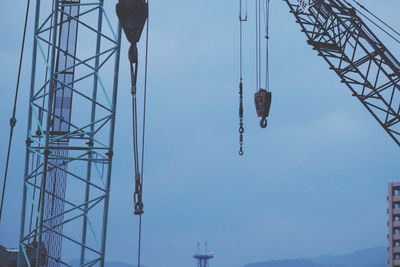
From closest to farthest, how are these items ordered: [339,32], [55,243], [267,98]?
[55,243]
[267,98]
[339,32]

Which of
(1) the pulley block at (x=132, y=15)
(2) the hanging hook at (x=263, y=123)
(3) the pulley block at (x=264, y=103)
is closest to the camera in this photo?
(1) the pulley block at (x=132, y=15)

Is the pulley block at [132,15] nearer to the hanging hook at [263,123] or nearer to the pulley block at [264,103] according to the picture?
the hanging hook at [263,123]

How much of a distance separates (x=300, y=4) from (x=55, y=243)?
14.0 m

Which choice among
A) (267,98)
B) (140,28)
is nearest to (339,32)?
(267,98)

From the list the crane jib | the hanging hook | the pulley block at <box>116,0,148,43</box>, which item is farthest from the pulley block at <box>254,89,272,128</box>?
the pulley block at <box>116,0,148,43</box>

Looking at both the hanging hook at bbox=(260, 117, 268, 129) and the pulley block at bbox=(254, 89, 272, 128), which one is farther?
the pulley block at bbox=(254, 89, 272, 128)

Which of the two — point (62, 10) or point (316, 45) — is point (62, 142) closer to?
point (62, 10)

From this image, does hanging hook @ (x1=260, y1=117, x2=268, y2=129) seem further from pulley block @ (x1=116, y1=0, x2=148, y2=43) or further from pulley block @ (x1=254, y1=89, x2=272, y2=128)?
pulley block @ (x1=116, y1=0, x2=148, y2=43)

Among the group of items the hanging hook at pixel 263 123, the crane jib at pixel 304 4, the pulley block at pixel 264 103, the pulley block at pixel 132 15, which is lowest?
the pulley block at pixel 132 15

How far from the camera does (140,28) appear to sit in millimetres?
10969

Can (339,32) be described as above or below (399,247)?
above

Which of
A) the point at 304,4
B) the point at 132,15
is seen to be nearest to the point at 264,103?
the point at 304,4

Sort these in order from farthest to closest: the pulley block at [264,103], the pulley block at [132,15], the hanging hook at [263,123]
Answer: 1. the pulley block at [264,103]
2. the hanging hook at [263,123]
3. the pulley block at [132,15]

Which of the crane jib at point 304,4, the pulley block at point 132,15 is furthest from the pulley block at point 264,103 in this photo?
the pulley block at point 132,15
